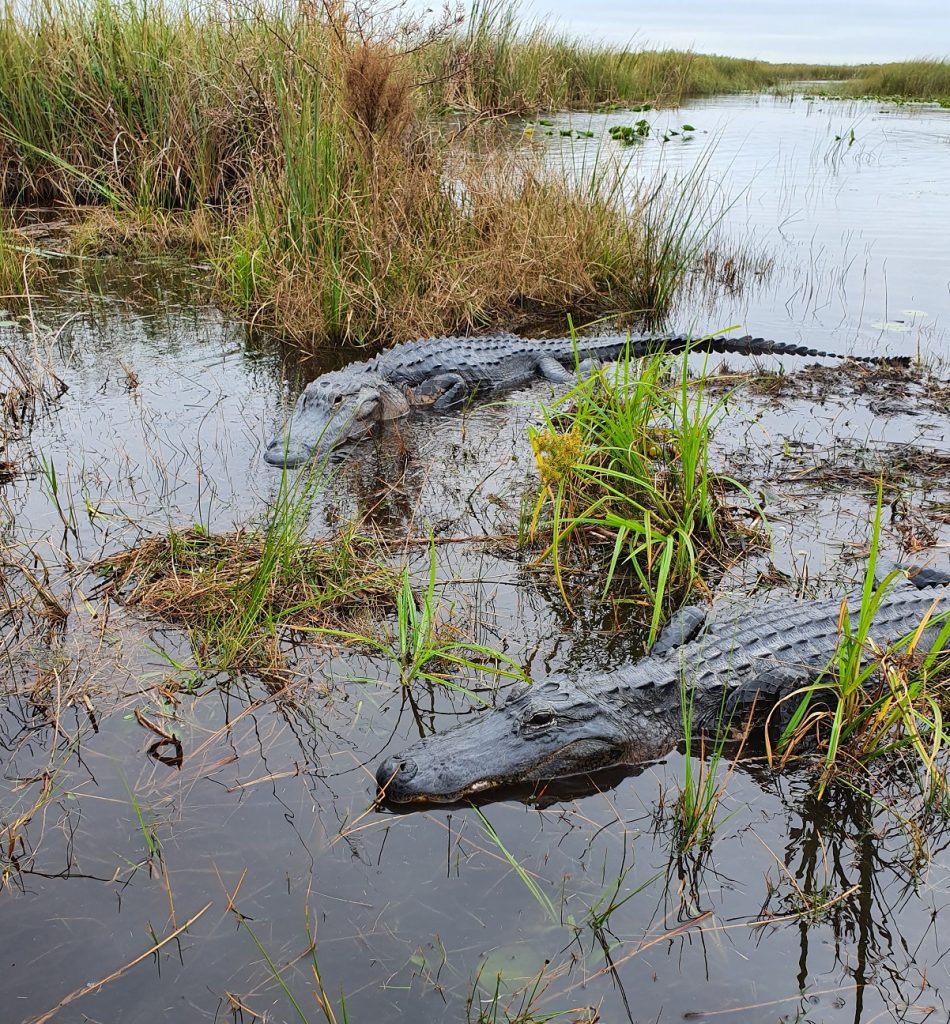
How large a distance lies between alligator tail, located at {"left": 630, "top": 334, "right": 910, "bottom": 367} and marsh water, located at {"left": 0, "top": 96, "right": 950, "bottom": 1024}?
1680 mm

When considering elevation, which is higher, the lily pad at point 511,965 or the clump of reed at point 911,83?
the clump of reed at point 911,83

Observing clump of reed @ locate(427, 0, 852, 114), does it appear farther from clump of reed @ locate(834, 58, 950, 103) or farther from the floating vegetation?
clump of reed @ locate(834, 58, 950, 103)

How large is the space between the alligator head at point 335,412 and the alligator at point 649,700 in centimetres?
242

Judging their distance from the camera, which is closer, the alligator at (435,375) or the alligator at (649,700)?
the alligator at (649,700)

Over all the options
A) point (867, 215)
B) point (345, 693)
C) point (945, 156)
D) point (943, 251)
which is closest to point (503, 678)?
point (345, 693)

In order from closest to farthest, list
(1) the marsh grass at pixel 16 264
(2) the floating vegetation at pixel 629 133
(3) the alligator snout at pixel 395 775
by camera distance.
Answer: (3) the alligator snout at pixel 395 775 → (1) the marsh grass at pixel 16 264 → (2) the floating vegetation at pixel 629 133

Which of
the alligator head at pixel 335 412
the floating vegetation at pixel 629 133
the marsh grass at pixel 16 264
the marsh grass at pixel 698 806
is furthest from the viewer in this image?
the floating vegetation at pixel 629 133

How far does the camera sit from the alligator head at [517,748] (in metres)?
2.60

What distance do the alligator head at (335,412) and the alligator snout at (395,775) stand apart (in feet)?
8.21

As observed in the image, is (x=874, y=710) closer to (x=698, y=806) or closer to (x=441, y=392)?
(x=698, y=806)

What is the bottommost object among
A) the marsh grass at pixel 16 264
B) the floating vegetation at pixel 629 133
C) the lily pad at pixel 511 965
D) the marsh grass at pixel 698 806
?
the lily pad at pixel 511 965

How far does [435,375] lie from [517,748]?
3.54 metres

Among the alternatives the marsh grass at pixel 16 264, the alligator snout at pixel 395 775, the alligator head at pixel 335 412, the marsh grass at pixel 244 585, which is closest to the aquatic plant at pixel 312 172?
the marsh grass at pixel 16 264

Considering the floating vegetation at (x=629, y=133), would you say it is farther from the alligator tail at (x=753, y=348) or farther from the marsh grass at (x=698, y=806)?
the marsh grass at (x=698, y=806)
